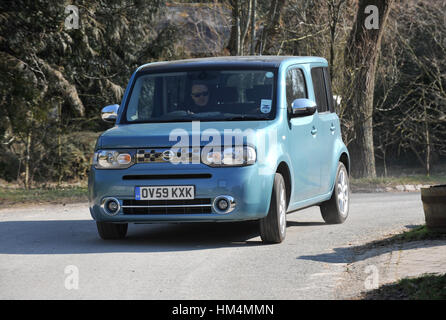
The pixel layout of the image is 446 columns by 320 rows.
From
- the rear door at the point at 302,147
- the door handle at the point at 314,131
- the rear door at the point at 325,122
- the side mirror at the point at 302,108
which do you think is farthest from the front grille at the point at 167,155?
the rear door at the point at 325,122

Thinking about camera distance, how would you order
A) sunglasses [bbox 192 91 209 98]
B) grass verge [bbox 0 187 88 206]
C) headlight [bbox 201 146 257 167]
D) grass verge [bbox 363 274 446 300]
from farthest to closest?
grass verge [bbox 0 187 88 206] < sunglasses [bbox 192 91 209 98] < headlight [bbox 201 146 257 167] < grass verge [bbox 363 274 446 300]

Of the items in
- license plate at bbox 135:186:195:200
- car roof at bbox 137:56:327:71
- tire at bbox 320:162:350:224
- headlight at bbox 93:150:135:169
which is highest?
car roof at bbox 137:56:327:71

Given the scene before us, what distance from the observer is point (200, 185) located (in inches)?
377

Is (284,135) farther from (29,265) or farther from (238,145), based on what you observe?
(29,265)

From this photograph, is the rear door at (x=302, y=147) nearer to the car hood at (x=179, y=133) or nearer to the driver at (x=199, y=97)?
the car hood at (x=179, y=133)

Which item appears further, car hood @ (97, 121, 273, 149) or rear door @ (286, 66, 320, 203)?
rear door @ (286, 66, 320, 203)

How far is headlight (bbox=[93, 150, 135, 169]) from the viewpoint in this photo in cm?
980

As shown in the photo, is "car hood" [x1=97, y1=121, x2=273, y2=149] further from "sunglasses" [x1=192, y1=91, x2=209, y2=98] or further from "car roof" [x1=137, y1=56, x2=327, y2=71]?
"car roof" [x1=137, y1=56, x2=327, y2=71]

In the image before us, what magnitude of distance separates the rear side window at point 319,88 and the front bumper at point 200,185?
2.45 m

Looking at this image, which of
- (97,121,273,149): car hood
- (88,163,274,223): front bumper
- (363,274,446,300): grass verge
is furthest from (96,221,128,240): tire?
(363,274,446,300): grass verge

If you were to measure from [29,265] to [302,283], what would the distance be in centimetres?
266

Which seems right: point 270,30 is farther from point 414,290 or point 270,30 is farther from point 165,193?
point 414,290

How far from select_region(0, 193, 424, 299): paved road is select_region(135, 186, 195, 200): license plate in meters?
0.55

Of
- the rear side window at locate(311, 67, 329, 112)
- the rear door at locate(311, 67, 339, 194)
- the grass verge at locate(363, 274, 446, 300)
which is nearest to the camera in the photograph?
the grass verge at locate(363, 274, 446, 300)
